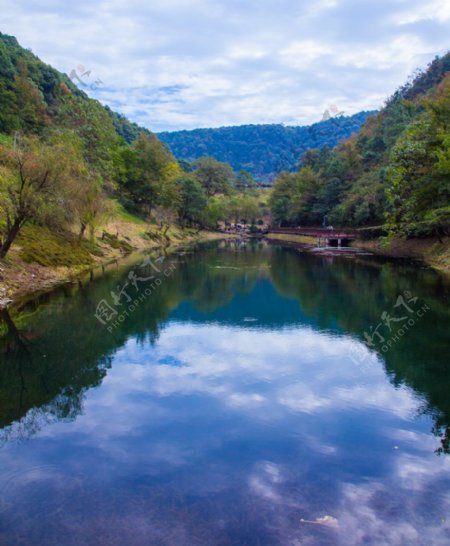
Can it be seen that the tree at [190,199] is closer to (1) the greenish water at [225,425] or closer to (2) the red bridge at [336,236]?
(2) the red bridge at [336,236]

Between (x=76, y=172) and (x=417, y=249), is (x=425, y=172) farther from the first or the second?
(x=76, y=172)

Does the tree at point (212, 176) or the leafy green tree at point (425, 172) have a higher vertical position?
the tree at point (212, 176)

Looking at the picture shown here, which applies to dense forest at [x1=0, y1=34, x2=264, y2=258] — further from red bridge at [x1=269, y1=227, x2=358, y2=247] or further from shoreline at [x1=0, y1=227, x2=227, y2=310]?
red bridge at [x1=269, y1=227, x2=358, y2=247]

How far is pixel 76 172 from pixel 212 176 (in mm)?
95873

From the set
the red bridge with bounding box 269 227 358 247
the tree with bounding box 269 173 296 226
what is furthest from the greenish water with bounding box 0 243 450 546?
the tree with bounding box 269 173 296 226

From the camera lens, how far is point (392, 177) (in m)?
52.4

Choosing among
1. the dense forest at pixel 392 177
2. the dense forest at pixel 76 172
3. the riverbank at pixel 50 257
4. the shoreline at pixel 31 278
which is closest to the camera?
the shoreline at pixel 31 278

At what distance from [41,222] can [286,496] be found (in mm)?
43392

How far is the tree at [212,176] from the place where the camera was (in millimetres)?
142250

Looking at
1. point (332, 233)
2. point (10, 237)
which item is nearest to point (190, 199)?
point (332, 233)

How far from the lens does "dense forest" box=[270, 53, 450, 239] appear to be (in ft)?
161

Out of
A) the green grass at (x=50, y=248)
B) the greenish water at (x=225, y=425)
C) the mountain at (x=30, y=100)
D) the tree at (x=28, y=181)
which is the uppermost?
the mountain at (x=30, y=100)

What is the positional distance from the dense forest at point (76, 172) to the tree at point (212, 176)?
0.29 meters

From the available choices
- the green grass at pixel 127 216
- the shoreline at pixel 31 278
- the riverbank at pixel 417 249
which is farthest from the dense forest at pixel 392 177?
the green grass at pixel 127 216
